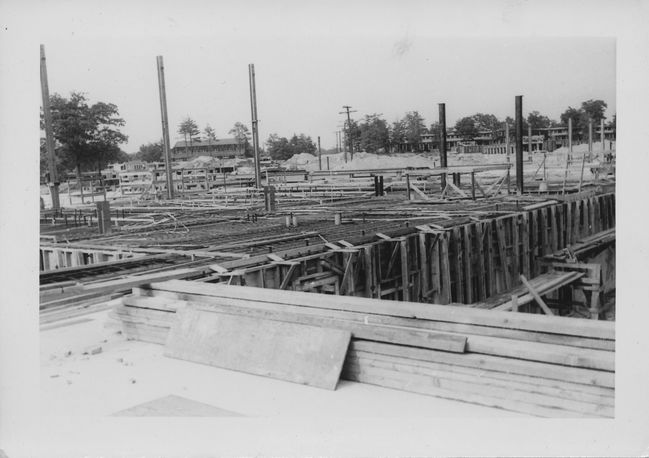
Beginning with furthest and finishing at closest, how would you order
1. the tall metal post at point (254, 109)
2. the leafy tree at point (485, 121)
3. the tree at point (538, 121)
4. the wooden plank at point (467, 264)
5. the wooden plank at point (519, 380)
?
1. the leafy tree at point (485, 121)
2. the tree at point (538, 121)
3. the tall metal post at point (254, 109)
4. the wooden plank at point (467, 264)
5. the wooden plank at point (519, 380)

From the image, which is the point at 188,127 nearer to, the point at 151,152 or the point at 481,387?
the point at 151,152

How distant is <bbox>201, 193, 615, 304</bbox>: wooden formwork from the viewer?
1267 cm

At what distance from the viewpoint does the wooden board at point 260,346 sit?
6.93 metres

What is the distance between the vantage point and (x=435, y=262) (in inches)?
659

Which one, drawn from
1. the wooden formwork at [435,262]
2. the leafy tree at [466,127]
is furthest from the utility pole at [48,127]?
the leafy tree at [466,127]

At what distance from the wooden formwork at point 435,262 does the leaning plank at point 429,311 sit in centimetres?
248

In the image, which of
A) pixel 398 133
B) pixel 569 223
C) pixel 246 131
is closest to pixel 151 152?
pixel 246 131

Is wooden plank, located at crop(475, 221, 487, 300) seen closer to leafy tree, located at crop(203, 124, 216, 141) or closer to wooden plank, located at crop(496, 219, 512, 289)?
wooden plank, located at crop(496, 219, 512, 289)

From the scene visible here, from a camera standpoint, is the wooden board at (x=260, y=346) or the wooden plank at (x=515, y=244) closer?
the wooden board at (x=260, y=346)

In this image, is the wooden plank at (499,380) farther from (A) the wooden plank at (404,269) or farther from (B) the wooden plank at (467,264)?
(B) the wooden plank at (467,264)

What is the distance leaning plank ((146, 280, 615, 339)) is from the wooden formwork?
2481mm

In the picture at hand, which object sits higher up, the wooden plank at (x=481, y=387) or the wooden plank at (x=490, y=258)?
the wooden plank at (x=481, y=387)

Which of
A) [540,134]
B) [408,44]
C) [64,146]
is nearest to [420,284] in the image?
[408,44]

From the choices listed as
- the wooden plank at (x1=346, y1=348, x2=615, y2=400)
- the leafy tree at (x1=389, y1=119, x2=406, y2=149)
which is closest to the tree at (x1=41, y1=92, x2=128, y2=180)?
the wooden plank at (x1=346, y1=348, x2=615, y2=400)
